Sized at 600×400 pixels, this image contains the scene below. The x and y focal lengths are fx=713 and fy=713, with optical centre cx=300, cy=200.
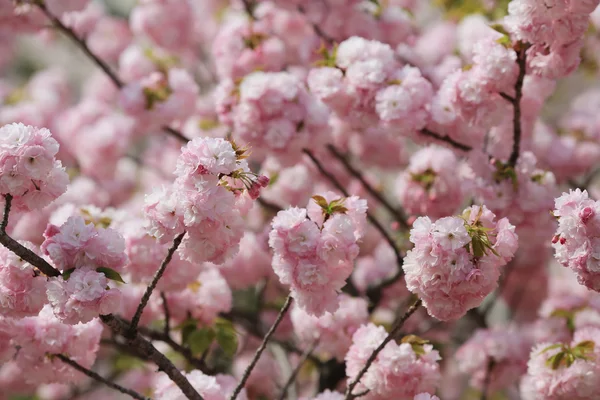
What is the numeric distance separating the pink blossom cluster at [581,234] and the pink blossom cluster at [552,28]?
0.45 metres

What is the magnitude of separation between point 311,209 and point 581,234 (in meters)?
0.54

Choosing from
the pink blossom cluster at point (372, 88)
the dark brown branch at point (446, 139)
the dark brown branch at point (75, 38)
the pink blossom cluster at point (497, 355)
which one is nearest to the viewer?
the pink blossom cluster at point (372, 88)

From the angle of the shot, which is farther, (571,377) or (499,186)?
(499,186)

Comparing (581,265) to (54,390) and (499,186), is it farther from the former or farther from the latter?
(54,390)

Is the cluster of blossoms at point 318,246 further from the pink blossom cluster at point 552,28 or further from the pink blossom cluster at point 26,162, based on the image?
the pink blossom cluster at point 552,28

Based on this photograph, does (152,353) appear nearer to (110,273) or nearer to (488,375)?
(110,273)

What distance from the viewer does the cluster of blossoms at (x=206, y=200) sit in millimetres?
1327

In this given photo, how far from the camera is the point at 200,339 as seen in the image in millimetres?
2006

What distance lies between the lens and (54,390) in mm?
4340

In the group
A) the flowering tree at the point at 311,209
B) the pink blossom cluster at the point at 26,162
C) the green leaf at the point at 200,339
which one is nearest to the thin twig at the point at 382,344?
the flowering tree at the point at 311,209

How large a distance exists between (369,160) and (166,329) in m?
1.39

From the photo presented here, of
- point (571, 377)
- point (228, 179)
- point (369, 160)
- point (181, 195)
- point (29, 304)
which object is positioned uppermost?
point (369, 160)

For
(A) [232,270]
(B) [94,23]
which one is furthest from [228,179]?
(B) [94,23]

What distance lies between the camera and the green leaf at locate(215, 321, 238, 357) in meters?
2.00
